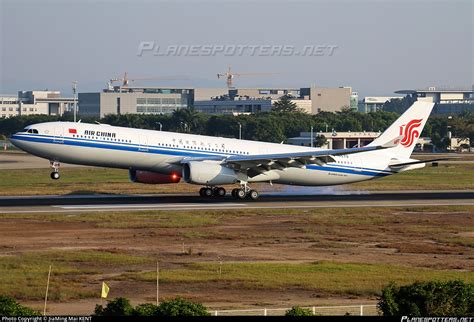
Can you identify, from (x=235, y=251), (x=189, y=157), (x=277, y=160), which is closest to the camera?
(x=235, y=251)

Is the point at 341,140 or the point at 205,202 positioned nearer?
the point at 205,202

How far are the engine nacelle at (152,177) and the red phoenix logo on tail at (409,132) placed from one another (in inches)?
686

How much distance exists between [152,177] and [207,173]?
487 centimetres

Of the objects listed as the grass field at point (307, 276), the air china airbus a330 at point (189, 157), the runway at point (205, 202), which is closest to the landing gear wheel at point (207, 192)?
the air china airbus a330 at point (189, 157)

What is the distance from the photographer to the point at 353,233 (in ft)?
166

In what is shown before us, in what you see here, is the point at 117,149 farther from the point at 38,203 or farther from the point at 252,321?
the point at 252,321

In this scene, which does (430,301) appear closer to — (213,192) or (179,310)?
(179,310)

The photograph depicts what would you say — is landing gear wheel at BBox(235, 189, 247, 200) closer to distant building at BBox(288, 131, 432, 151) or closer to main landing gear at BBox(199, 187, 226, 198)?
main landing gear at BBox(199, 187, 226, 198)

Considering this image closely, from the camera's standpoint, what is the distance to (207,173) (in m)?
63.1

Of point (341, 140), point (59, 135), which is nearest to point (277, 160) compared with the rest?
point (59, 135)

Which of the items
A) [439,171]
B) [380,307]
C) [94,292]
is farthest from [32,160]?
[380,307]

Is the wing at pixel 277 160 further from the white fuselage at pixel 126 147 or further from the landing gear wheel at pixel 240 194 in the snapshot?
the landing gear wheel at pixel 240 194

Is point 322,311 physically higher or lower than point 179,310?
lower

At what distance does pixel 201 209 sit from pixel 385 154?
58.5ft
